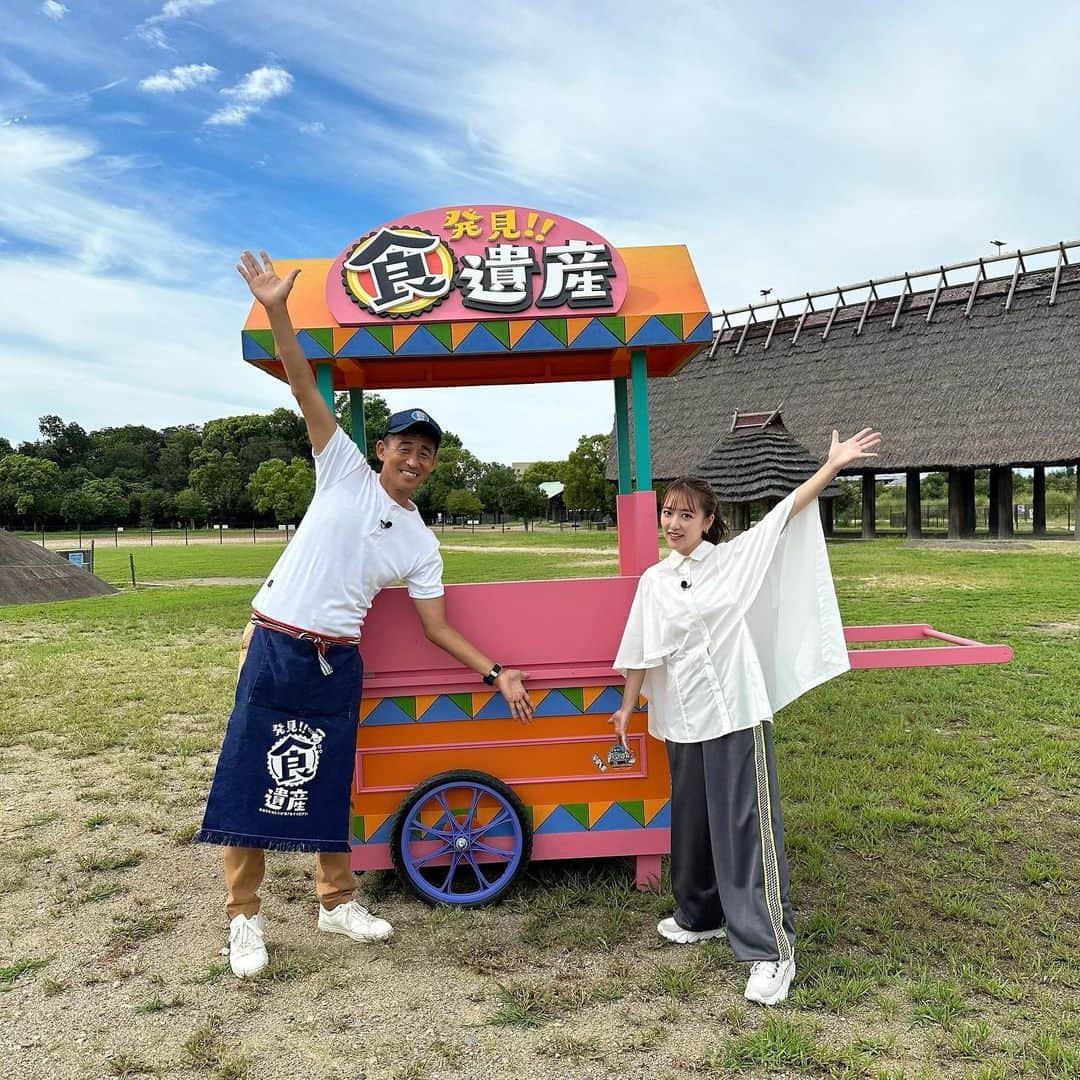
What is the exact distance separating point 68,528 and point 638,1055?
5806 cm

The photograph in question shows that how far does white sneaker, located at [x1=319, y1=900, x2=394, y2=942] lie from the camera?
273 cm

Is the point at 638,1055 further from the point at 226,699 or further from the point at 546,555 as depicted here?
the point at 546,555

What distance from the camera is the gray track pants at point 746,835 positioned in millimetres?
2389

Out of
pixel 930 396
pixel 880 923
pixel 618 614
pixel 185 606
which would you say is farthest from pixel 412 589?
pixel 930 396

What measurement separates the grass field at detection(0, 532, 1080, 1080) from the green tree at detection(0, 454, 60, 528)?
167ft

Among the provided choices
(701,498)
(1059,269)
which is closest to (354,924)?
(701,498)

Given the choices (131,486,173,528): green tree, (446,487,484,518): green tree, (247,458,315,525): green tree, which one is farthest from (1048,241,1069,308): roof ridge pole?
(131,486,173,528): green tree

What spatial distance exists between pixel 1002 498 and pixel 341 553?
21608 millimetres

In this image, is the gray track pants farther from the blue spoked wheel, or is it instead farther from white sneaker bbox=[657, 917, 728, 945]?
the blue spoked wheel

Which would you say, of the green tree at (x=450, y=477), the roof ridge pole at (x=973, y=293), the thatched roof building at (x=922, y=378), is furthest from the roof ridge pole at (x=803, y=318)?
the green tree at (x=450, y=477)

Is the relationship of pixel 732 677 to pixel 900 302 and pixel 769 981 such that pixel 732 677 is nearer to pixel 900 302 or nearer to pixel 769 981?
pixel 769 981

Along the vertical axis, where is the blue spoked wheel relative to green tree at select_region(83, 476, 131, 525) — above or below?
below

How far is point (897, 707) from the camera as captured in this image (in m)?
5.79

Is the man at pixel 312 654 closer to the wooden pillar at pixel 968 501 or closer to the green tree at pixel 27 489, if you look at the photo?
the wooden pillar at pixel 968 501
